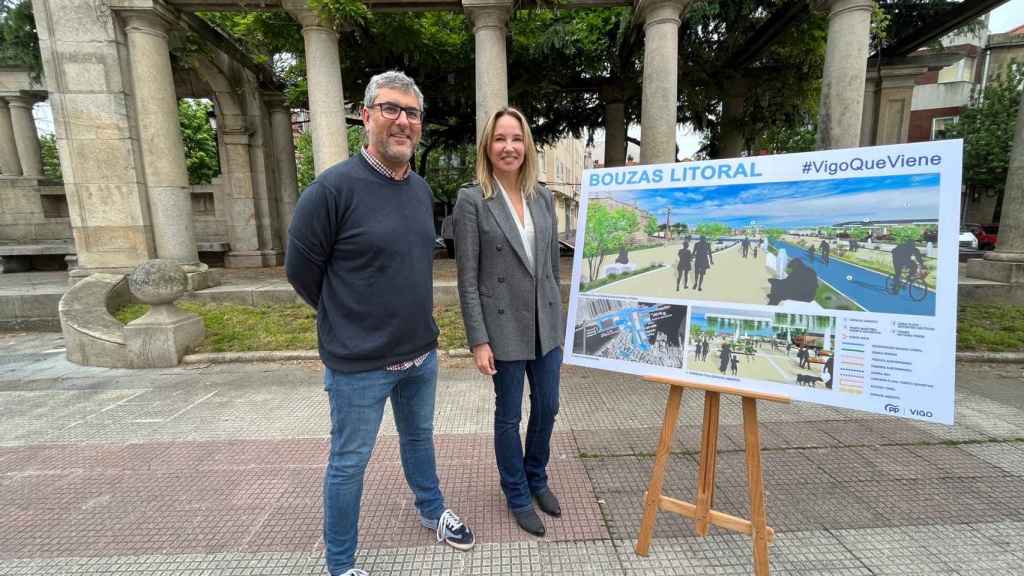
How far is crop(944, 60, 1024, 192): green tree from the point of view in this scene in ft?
73.0

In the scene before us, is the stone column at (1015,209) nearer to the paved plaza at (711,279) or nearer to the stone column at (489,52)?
the stone column at (489,52)

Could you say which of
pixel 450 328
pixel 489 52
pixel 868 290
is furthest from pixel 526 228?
pixel 489 52

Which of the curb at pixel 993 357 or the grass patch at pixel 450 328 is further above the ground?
the grass patch at pixel 450 328

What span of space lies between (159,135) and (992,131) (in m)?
34.2

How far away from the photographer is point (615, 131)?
13875mm

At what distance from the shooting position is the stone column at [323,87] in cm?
711

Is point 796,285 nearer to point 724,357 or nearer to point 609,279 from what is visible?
point 724,357

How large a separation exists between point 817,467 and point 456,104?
527 inches

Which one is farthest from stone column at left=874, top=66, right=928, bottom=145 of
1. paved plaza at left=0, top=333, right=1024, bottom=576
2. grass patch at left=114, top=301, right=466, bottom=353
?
grass patch at left=114, top=301, right=466, bottom=353

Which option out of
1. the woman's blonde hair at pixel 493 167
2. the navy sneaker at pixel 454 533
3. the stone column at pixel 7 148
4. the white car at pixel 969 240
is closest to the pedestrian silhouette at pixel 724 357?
the woman's blonde hair at pixel 493 167

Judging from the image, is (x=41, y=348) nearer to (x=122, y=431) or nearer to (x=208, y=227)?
(x=122, y=431)

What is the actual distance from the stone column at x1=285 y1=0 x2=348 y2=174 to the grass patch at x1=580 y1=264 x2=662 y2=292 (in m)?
6.28

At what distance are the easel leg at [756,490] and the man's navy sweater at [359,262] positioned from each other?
157 cm

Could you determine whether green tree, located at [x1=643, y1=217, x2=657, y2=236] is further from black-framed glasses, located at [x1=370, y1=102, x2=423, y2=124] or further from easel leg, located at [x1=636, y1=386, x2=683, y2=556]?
black-framed glasses, located at [x1=370, y1=102, x2=423, y2=124]
